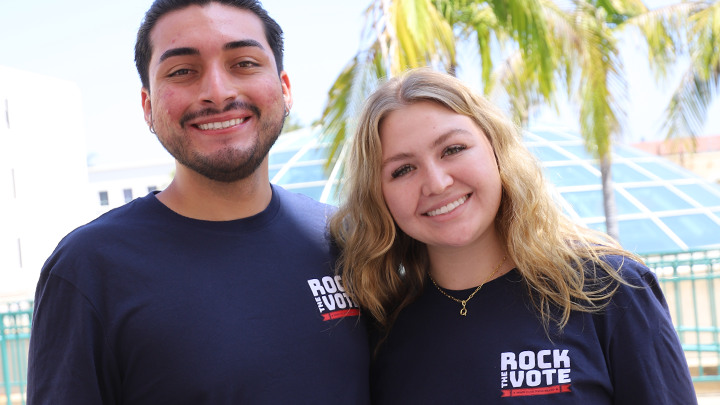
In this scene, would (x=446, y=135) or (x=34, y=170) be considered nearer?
(x=446, y=135)

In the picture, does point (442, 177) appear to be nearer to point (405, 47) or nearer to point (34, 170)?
point (405, 47)

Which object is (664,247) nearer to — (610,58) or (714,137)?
(610,58)

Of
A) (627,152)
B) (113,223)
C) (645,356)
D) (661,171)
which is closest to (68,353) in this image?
(113,223)

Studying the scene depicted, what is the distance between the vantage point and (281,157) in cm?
1574

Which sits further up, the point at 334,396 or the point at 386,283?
the point at 386,283

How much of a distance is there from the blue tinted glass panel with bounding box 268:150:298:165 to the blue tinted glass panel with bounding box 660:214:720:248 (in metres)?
8.96

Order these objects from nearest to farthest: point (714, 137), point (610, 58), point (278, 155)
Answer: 1. point (610, 58)
2. point (278, 155)
3. point (714, 137)

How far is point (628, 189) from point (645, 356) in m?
13.5

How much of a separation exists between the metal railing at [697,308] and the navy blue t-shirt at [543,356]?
5321 millimetres

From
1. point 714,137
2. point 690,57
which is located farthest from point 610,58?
point 714,137

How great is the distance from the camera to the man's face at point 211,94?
2322 millimetres

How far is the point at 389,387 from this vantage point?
2.41m

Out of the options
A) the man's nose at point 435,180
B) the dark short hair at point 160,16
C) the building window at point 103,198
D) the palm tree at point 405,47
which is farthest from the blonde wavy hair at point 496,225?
the building window at point 103,198

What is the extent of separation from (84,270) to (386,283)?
122 cm
